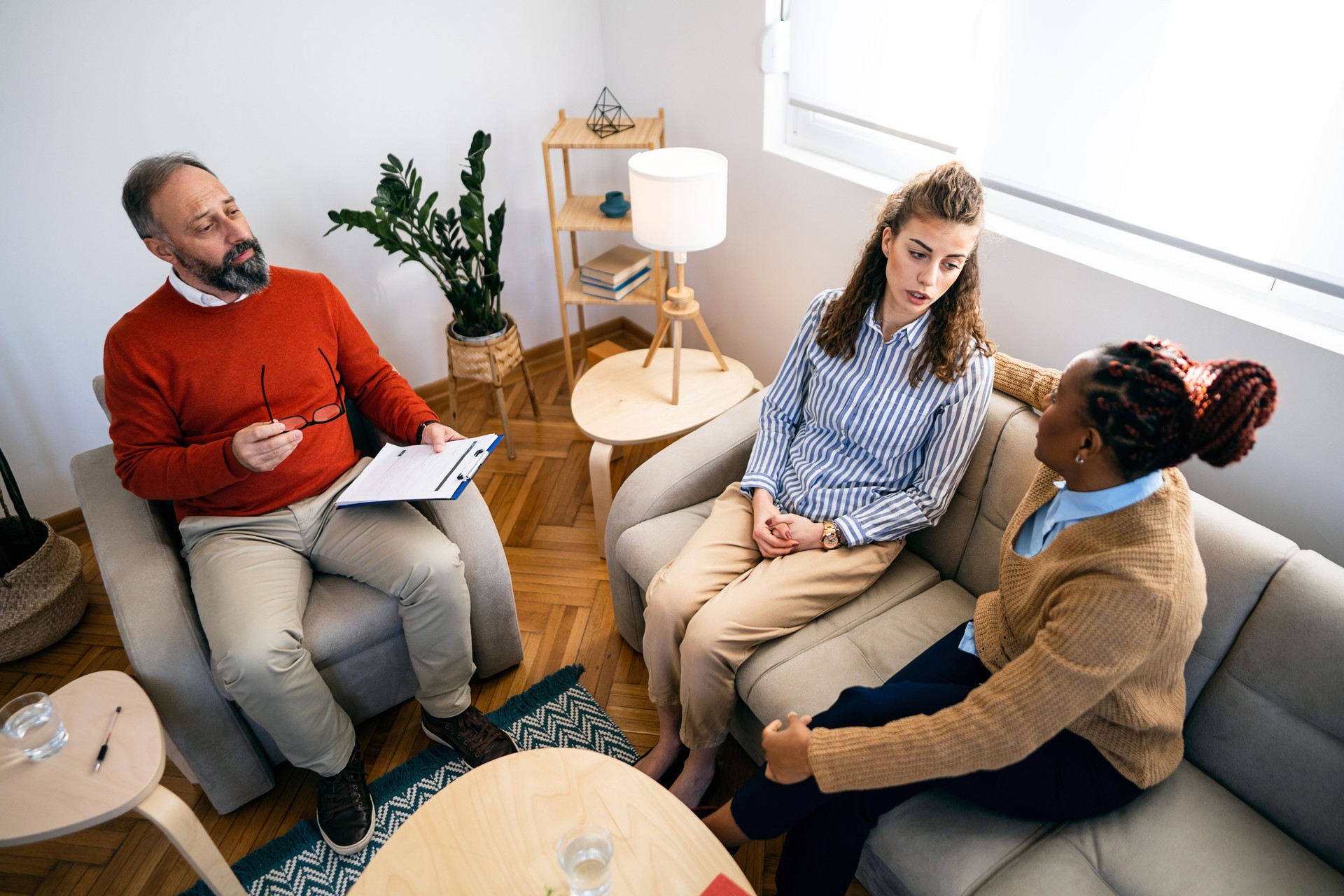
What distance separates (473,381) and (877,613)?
83.4 inches

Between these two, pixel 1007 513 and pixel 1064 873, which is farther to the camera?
pixel 1007 513

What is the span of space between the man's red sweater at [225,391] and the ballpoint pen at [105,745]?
0.45 metres

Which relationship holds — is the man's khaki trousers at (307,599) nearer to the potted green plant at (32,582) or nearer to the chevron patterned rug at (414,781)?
the chevron patterned rug at (414,781)

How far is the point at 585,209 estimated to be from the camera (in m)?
2.79

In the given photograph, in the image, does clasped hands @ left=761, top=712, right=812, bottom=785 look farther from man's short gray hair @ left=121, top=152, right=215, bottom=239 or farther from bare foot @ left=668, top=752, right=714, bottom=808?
man's short gray hair @ left=121, top=152, right=215, bottom=239

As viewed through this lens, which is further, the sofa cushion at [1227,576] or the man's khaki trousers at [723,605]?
the man's khaki trousers at [723,605]

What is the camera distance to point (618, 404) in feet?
7.64

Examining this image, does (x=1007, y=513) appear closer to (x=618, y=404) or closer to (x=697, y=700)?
(x=697, y=700)

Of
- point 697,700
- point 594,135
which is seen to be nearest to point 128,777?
point 697,700

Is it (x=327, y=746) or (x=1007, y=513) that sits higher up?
(x=1007, y=513)

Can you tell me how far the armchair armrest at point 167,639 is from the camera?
5.00 feet

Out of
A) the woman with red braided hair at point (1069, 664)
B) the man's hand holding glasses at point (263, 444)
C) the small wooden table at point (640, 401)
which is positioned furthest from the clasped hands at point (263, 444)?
the woman with red braided hair at point (1069, 664)

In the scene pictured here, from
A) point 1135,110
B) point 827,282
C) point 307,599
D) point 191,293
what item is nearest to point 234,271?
point 191,293

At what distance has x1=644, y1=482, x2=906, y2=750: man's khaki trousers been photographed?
1.54 meters
